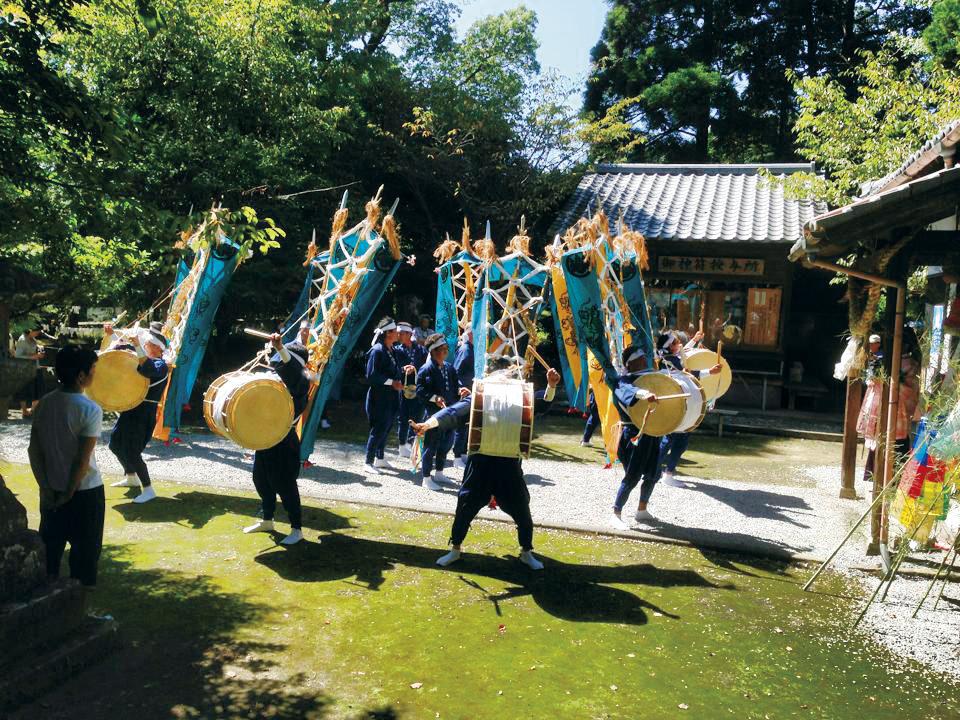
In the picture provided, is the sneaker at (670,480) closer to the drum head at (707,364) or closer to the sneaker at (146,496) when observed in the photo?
the drum head at (707,364)

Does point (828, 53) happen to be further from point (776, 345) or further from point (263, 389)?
point (263, 389)

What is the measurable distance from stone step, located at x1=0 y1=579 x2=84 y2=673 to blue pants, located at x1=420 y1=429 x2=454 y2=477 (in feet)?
14.7

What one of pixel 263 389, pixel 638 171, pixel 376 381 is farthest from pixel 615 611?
pixel 638 171

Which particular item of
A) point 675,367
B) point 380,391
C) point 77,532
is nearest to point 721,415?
point 675,367

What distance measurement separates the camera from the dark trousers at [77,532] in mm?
4699

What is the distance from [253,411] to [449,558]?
2.01 m

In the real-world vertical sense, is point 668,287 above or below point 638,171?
below

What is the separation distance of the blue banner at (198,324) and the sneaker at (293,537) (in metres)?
2.95

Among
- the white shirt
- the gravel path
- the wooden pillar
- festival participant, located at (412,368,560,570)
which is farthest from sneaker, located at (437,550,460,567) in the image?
the wooden pillar

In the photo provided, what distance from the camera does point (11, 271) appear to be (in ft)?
22.9

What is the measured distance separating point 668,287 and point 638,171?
13.6 ft

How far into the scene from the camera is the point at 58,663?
13.4 feet

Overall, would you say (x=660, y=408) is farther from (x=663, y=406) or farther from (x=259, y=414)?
(x=259, y=414)

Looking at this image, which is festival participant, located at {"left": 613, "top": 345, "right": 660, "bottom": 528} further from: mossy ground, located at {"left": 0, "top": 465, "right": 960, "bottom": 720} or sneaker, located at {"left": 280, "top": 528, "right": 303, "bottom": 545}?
sneaker, located at {"left": 280, "top": 528, "right": 303, "bottom": 545}
